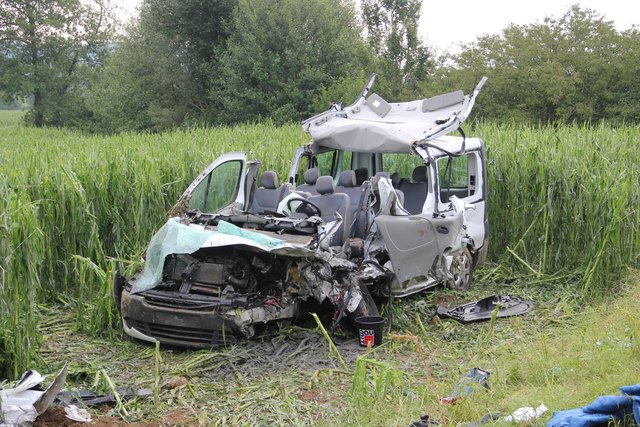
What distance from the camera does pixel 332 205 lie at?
8.92 metres

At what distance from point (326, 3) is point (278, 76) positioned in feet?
13.5

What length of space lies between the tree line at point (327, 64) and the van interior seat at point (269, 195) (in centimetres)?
2256

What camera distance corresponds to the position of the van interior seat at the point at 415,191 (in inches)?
414

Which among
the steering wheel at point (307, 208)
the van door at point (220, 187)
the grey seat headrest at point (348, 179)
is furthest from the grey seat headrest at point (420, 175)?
the van door at point (220, 187)

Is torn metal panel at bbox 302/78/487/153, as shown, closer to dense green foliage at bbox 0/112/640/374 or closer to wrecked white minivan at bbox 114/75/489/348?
wrecked white minivan at bbox 114/75/489/348

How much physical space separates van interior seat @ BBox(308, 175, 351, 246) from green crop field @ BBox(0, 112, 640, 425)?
117cm

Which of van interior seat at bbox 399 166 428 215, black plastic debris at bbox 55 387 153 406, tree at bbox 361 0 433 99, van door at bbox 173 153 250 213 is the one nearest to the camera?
black plastic debris at bbox 55 387 153 406

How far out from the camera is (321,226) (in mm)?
8258

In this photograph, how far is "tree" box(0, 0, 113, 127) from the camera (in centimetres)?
5284

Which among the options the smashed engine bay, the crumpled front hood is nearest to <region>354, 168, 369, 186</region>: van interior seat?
the smashed engine bay

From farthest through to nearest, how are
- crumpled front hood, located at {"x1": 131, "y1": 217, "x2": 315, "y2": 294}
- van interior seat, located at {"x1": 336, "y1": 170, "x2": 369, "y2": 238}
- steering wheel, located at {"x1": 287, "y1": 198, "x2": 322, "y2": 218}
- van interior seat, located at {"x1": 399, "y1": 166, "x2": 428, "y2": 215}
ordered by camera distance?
van interior seat, located at {"x1": 399, "y1": 166, "x2": 428, "y2": 215}
van interior seat, located at {"x1": 336, "y1": 170, "x2": 369, "y2": 238}
steering wheel, located at {"x1": 287, "y1": 198, "x2": 322, "y2": 218}
crumpled front hood, located at {"x1": 131, "y1": 217, "x2": 315, "y2": 294}

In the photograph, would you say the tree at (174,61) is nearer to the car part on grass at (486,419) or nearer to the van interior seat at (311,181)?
the van interior seat at (311,181)

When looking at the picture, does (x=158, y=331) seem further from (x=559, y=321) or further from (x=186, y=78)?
(x=186, y=78)

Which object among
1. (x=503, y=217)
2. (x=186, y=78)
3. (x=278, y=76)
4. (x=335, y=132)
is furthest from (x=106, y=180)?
(x=186, y=78)
